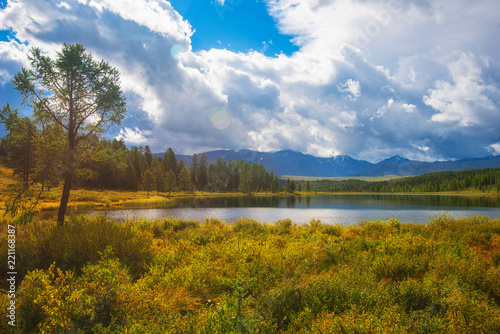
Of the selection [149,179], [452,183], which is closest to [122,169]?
[149,179]

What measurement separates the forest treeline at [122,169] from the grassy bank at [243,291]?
4.34 m

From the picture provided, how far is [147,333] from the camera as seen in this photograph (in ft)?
11.8

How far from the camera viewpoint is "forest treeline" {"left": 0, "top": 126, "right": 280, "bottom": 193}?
1190cm

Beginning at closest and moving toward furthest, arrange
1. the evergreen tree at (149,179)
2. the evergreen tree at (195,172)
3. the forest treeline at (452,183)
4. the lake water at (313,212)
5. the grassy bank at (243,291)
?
the grassy bank at (243,291) < the lake water at (313,212) < the evergreen tree at (149,179) < the evergreen tree at (195,172) < the forest treeline at (452,183)

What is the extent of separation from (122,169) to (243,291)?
177ft

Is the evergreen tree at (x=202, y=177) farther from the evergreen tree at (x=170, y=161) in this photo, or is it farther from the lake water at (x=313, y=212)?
the lake water at (x=313, y=212)

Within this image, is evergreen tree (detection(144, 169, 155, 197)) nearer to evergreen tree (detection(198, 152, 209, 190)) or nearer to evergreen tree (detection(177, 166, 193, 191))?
Answer: evergreen tree (detection(177, 166, 193, 191))

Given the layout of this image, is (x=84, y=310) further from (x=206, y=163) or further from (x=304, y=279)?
(x=206, y=163)

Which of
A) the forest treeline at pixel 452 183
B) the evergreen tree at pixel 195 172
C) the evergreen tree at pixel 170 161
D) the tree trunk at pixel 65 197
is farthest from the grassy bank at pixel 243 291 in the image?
the forest treeline at pixel 452 183

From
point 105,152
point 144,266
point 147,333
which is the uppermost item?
point 105,152

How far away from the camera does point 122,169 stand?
50.8 m

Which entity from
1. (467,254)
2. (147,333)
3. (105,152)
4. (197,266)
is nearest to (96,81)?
(105,152)

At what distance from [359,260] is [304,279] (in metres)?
3.24

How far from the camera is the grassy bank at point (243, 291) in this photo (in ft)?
13.0
